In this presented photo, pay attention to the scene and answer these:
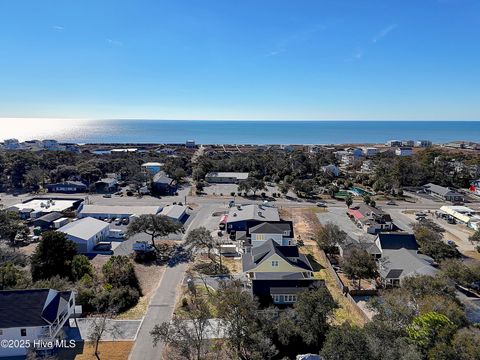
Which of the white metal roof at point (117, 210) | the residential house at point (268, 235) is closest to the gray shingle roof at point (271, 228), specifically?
the residential house at point (268, 235)

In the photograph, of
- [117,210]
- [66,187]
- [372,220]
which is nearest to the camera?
[372,220]

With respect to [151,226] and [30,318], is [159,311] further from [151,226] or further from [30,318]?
[151,226]

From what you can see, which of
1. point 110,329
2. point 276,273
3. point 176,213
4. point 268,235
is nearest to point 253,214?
point 268,235

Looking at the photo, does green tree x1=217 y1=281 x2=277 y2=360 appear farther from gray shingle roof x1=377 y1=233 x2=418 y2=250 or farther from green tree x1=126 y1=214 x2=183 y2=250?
gray shingle roof x1=377 y1=233 x2=418 y2=250

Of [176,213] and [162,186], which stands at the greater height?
[176,213]

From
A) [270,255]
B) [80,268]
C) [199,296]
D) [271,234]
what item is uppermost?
[270,255]

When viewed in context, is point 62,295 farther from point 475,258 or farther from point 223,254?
point 475,258

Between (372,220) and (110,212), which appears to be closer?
(372,220)
